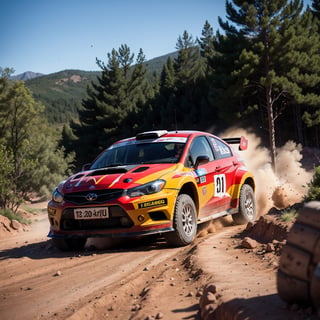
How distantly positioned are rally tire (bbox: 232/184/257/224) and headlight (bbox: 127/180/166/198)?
2.48m

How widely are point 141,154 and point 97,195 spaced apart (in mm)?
1326

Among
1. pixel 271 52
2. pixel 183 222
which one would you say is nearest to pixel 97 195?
pixel 183 222

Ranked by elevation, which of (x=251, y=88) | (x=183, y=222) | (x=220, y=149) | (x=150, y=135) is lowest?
(x=183, y=222)

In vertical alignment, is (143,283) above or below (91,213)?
below

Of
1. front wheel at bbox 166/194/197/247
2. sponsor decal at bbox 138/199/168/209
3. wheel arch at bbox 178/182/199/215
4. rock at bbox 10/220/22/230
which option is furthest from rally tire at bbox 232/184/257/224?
rock at bbox 10/220/22/230

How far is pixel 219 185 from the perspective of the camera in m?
7.61

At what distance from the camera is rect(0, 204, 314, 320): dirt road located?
337cm

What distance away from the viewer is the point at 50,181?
29812 millimetres

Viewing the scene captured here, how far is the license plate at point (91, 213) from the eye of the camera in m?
6.26

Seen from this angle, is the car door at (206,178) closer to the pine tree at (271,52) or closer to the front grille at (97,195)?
the front grille at (97,195)

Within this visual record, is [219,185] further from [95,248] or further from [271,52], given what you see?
[271,52]

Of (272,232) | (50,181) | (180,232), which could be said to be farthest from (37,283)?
(50,181)

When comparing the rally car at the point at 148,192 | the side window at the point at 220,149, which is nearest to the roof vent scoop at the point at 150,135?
the rally car at the point at 148,192

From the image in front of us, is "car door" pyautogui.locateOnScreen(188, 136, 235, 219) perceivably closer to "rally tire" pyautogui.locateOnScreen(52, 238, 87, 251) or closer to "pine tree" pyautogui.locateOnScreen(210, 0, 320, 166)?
"rally tire" pyautogui.locateOnScreen(52, 238, 87, 251)
